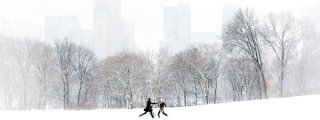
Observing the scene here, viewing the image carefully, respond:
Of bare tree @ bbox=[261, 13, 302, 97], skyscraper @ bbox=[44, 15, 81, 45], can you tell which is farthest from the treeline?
skyscraper @ bbox=[44, 15, 81, 45]

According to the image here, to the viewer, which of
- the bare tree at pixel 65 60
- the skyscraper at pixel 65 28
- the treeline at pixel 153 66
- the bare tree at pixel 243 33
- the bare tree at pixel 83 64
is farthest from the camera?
the skyscraper at pixel 65 28

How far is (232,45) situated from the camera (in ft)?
119

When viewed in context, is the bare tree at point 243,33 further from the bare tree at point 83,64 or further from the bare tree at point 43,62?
the bare tree at point 83,64

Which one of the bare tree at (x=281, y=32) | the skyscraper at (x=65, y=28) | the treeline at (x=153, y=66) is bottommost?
the treeline at (x=153, y=66)

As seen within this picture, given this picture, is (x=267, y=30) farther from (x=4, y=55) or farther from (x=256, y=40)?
(x=4, y=55)

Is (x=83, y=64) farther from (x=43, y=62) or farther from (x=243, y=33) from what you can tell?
(x=243, y=33)

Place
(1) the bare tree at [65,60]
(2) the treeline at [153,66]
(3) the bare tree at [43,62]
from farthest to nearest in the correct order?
(1) the bare tree at [65,60] → (3) the bare tree at [43,62] → (2) the treeline at [153,66]

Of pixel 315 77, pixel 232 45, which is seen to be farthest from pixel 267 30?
pixel 315 77

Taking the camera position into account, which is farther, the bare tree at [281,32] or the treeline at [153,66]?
the treeline at [153,66]

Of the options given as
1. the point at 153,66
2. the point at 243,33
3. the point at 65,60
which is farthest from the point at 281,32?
the point at 65,60

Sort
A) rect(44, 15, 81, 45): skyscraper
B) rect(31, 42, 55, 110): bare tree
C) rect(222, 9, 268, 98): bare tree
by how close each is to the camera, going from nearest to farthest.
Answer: rect(222, 9, 268, 98): bare tree → rect(31, 42, 55, 110): bare tree → rect(44, 15, 81, 45): skyscraper

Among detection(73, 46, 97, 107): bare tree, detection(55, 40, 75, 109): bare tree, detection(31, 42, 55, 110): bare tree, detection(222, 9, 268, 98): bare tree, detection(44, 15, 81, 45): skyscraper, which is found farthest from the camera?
detection(44, 15, 81, 45): skyscraper

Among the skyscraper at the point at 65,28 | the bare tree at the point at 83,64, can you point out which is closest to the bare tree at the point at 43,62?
the bare tree at the point at 83,64

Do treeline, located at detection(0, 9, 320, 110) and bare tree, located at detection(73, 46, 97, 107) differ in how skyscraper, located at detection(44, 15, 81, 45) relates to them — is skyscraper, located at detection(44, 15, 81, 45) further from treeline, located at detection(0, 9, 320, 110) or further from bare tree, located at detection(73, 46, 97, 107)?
treeline, located at detection(0, 9, 320, 110)
